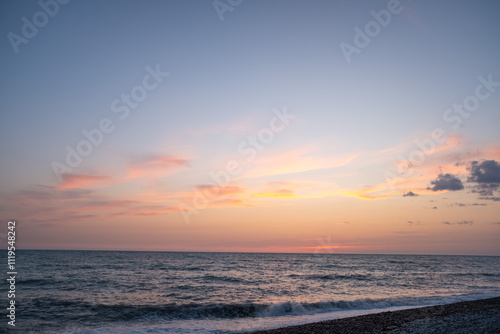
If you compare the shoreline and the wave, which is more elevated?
the shoreline

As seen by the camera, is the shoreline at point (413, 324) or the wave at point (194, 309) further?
the wave at point (194, 309)

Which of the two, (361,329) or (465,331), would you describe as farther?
(361,329)

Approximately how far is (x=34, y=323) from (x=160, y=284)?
725 inches

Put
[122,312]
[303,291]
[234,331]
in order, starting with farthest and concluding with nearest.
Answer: [303,291] < [122,312] < [234,331]

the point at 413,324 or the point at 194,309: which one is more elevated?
the point at 413,324

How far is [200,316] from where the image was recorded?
21531mm

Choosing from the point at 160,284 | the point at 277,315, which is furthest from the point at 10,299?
the point at 277,315

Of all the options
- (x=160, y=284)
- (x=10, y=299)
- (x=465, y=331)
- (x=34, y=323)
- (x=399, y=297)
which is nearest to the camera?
(x=465, y=331)

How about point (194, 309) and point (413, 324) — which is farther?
point (194, 309)

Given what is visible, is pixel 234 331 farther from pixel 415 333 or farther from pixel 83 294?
pixel 83 294

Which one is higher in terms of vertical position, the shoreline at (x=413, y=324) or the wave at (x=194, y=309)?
the shoreline at (x=413, y=324)

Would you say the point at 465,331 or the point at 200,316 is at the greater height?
the point at 465,331

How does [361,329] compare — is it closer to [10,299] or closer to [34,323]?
[34,323]

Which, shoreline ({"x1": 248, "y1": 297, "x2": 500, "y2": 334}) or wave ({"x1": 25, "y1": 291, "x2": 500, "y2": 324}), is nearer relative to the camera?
shoreline ({"x1": 248, "y1": 297, "x2": 500, "y2": 334})
